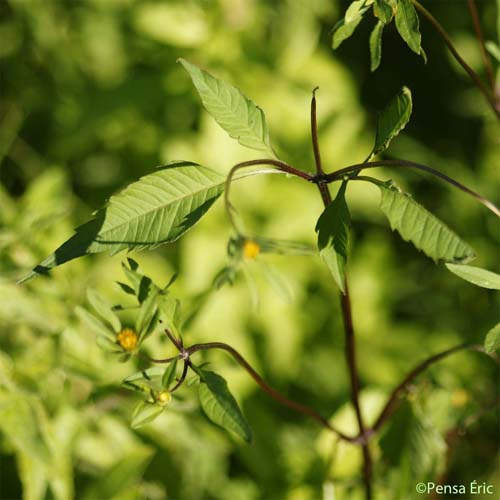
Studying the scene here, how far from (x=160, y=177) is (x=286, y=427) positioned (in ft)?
3.26

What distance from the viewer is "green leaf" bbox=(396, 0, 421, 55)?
0.66 metres

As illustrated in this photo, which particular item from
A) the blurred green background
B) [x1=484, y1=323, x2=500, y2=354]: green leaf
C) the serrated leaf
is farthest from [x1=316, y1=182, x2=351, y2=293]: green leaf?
the blurred green background

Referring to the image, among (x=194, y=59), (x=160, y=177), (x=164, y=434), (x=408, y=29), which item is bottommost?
(x=164, y=434)

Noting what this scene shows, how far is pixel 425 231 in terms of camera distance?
66 cm

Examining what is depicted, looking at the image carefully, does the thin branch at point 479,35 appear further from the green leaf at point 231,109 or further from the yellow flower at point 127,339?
the yellow flower at point 127,339

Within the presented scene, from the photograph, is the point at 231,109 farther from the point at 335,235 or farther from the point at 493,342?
the point at 493,342

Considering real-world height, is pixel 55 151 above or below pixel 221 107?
below

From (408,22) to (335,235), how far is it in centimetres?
22

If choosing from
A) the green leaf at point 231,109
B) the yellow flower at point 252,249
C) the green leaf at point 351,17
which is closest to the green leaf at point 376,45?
the green leaf at point 351,17

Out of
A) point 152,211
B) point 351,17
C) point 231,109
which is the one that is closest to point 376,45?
point 351,17

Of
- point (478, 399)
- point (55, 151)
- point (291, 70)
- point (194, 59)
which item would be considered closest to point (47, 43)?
point (55, 151)

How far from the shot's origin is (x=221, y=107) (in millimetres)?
692

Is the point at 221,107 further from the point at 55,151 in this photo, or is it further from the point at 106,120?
the point at 55,151

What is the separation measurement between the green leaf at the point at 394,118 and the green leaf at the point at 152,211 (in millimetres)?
172
